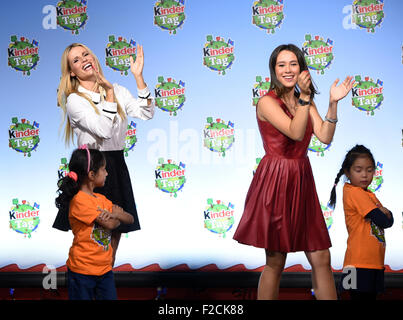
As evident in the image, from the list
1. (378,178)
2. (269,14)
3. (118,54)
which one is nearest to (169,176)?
(118,54)

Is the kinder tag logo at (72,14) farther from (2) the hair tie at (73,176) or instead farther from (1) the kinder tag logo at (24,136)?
(2) the hair tie at (73,176)

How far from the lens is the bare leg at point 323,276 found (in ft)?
7.50

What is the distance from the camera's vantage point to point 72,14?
3.37 m

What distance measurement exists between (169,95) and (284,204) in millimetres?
1309

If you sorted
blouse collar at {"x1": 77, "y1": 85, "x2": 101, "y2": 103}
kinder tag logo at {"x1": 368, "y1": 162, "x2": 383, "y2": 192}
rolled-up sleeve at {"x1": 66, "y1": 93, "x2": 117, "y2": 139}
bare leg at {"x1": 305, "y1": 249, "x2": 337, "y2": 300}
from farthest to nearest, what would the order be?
kinder tag logo at {"x1": 368, "y1": 162, "x2": 383, "y2": 192} < blouse collar at {"x1": 77, "y1": 85, "x2": 101, "y2": 103} < rolled-up sleeve at {"x1": 66, "y1": 93, "x2": 117, "y2": 139} < bare leg at {"x1": 305, "y1": 249, "x2": 337, "y2": 300}

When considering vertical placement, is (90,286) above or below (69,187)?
below

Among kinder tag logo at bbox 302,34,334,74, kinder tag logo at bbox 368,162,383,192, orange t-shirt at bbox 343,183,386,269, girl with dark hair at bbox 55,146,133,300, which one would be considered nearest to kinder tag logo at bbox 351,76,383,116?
kinder tag logo at bbox 302,34,334,74

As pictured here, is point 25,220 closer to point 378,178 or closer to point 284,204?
point 284,204

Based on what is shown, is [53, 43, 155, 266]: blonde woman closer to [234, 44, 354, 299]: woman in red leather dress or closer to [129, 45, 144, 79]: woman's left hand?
[129, 45, 144, 79]: woman's left hand

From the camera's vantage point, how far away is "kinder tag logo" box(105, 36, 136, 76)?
11.0ft

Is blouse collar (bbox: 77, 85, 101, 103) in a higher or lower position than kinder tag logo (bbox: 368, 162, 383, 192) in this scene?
higher

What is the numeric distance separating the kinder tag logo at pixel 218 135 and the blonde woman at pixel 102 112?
0.62 meters

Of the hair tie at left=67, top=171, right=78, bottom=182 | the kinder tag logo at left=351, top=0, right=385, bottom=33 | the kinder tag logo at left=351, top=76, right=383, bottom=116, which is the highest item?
the kinder tag logo at left=351, top=0, right=385, bottom=33

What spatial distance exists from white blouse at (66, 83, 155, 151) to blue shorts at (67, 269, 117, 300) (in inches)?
24.7
